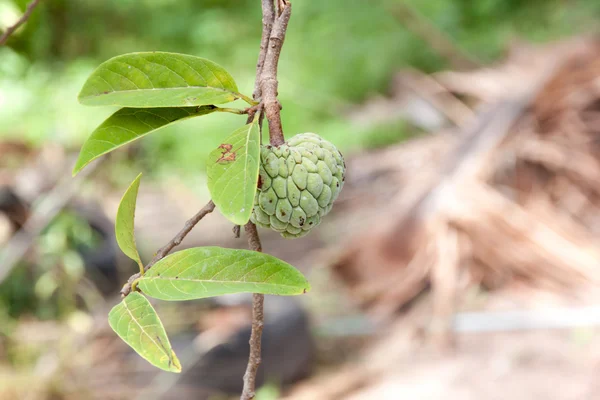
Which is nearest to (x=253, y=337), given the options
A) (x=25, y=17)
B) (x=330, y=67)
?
(x=25, y=17)

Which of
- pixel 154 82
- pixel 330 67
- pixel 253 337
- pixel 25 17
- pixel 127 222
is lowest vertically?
pixel 253 337

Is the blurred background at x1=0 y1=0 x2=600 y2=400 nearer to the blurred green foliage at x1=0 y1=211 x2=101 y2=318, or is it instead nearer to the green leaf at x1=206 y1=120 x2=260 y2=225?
the blurred green foliage at x1=0 y1=211 x2=101 y2=318

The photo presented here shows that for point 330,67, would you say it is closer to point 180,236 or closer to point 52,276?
point 52,276

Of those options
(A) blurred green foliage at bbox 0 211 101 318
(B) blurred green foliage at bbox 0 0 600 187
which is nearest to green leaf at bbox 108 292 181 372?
(A) blurred green foliage at bbox 0 211 101 318

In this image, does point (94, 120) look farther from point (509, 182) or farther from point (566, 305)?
point (566, 305)

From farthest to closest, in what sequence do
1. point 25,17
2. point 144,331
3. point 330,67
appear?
point 330,67, point 25,17, point 144,331

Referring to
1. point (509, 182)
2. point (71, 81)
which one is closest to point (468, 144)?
point (509, 182)
